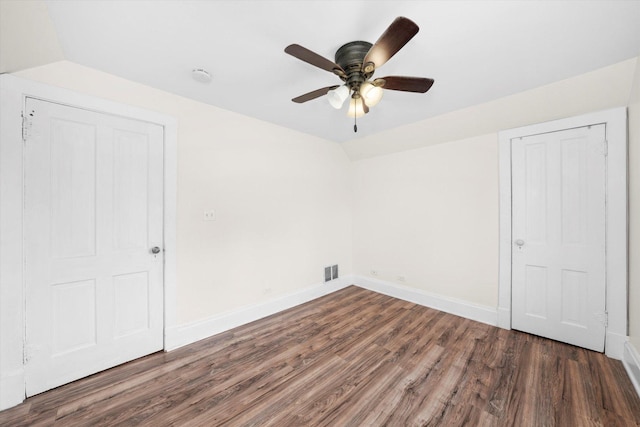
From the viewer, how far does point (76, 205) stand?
1912 millimetres

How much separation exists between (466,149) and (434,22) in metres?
1.97

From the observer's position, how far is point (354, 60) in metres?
1.66

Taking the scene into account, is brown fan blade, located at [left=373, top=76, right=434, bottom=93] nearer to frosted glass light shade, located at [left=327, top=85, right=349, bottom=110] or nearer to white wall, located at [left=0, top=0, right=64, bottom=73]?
frosted glass light shade, located at [left=327, top=85, right=349, bottom=110]

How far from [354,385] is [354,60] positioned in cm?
245

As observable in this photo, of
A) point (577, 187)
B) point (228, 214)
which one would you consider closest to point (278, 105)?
point (228, 214)

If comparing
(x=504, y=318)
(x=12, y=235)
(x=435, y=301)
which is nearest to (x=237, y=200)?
(x=12, y=235)

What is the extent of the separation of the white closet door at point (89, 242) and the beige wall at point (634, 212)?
4128 millimetres

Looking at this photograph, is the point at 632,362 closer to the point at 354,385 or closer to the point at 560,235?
the point at 560,235

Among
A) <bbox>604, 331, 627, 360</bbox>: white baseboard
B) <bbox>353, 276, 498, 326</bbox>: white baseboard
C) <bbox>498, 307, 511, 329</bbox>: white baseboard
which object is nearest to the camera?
<bbox>604, 331, 627, 360</bbox>: white baseboard

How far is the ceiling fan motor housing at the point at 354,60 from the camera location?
1.62 meters

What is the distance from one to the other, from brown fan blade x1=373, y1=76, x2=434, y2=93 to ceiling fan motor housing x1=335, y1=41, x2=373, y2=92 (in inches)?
5.7

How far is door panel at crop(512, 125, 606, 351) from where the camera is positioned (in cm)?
225

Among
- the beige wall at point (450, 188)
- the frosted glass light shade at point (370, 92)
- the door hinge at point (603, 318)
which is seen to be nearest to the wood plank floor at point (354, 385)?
the door hinge at point (603, 318)

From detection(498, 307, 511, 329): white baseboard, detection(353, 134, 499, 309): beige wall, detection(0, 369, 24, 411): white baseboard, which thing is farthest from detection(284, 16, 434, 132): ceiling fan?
detection(0, 369, 24, 411): white baseboard
